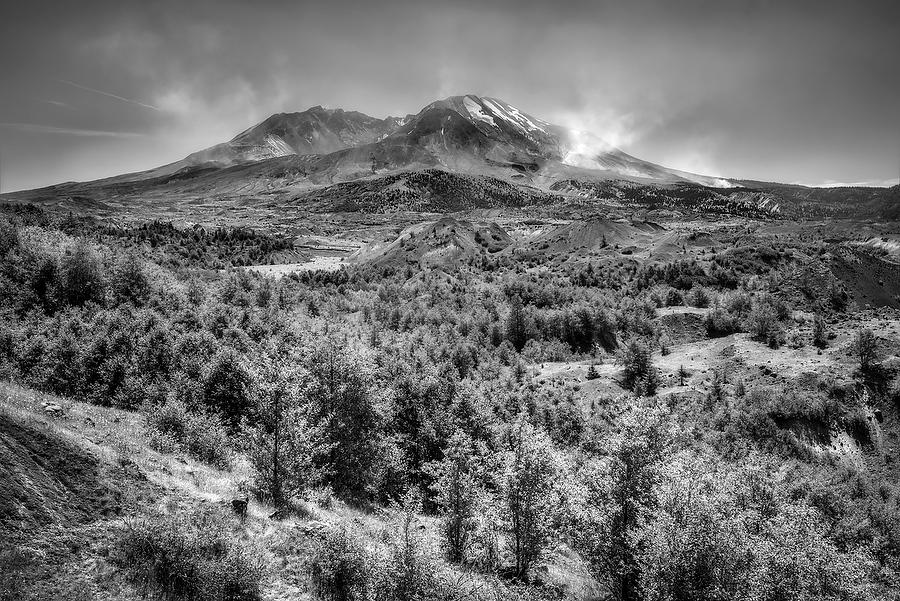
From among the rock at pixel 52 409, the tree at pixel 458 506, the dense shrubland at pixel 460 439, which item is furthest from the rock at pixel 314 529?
the rock at pixel 52 409

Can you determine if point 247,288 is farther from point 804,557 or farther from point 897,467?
point 897,467

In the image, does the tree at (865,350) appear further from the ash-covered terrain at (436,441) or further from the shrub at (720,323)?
the shrub at (720,323)

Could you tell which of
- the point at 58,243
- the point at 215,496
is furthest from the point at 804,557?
the point at 58,243

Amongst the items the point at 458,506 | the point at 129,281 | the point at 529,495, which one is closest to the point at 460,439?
the point at 458,506

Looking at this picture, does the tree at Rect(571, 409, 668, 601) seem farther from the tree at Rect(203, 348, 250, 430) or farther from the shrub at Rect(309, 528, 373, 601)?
the tree at Rect(203, 348, 250, 430)

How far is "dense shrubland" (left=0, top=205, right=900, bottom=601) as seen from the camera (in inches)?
523

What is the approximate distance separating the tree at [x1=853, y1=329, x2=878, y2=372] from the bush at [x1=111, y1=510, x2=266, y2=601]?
40521 mm

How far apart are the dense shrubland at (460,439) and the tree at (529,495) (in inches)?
3.3

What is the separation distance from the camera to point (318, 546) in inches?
587

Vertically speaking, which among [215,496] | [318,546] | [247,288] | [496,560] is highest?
[247,288]

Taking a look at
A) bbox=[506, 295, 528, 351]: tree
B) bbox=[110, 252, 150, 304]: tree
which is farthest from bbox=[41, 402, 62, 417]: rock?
bbox=[506, 295, 528, 351]: tree

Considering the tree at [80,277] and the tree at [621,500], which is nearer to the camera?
the tree at [621,500]

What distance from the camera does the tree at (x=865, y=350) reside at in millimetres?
31458

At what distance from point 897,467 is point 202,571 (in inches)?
1440
